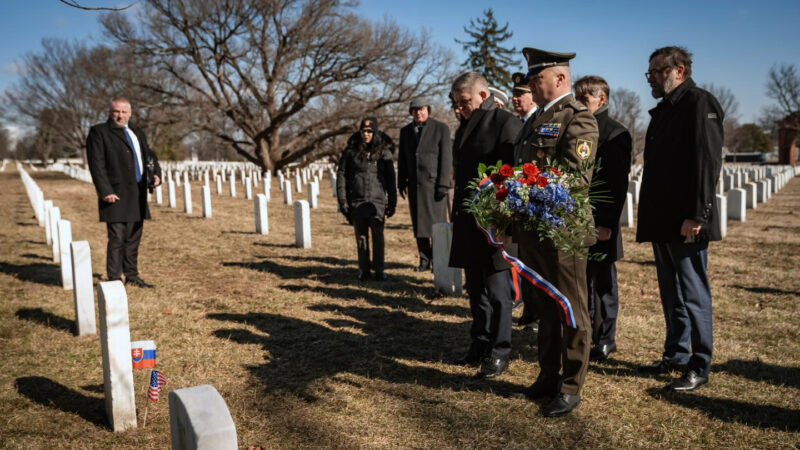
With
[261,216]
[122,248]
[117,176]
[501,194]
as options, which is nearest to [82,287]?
[122,248]

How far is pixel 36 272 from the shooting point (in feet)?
28.2

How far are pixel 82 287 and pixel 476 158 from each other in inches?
144

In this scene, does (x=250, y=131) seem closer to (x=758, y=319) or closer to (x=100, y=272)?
(x=100, y=272)

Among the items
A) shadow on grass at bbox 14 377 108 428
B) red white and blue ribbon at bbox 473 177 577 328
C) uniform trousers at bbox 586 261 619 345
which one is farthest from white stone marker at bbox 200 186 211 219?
red white and blue ribbon at bbox 473 177 577 328

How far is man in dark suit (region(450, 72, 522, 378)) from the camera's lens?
4.24m

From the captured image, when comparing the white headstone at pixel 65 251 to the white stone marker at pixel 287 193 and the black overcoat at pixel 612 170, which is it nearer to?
the black overcoat at pixel 612 170

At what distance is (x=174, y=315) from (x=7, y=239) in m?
8.20

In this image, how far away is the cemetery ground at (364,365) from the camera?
11.4 feet

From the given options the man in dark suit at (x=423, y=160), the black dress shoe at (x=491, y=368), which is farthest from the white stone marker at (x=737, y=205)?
the black dress shoe at (x=491, y=368)

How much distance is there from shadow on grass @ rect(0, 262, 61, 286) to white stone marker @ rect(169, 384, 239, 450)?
686 cm

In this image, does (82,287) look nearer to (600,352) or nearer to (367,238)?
(367,238)

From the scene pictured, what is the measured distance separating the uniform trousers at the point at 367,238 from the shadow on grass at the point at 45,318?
3.43 meters

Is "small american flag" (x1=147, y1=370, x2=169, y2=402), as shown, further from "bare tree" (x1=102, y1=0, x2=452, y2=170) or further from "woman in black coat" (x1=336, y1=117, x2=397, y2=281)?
"bare tree" (x1=102, y1=0, x2=452, y2=170)

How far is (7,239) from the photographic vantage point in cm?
1203
